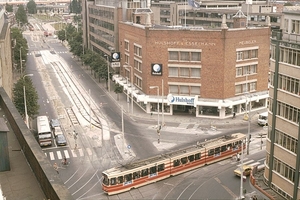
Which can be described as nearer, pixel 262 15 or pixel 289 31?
pixel 289 31

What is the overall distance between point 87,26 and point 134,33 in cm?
5419

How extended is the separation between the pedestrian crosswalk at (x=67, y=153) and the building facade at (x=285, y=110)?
27.1 m

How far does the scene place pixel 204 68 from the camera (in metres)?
73.3

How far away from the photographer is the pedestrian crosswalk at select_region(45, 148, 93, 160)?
5722 centimetres

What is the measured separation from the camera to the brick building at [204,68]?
72.2 meters

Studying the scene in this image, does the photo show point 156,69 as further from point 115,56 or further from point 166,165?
point 166,165

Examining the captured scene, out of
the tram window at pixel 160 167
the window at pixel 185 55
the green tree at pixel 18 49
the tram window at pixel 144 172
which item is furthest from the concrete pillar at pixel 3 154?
the green tree at pixel 18 49

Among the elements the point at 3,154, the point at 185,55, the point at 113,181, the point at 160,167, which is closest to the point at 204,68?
the point at 185,55

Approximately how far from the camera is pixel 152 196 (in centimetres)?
4569

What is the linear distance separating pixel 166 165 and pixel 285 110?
1630cm

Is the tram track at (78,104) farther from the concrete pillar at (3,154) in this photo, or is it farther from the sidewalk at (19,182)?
the concrete pillar at (3,154)

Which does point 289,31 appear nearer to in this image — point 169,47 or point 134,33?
point 169,47

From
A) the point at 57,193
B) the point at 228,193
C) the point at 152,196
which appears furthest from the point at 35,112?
the point at 57,193

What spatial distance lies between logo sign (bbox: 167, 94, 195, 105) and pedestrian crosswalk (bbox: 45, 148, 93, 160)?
68.8 feet
